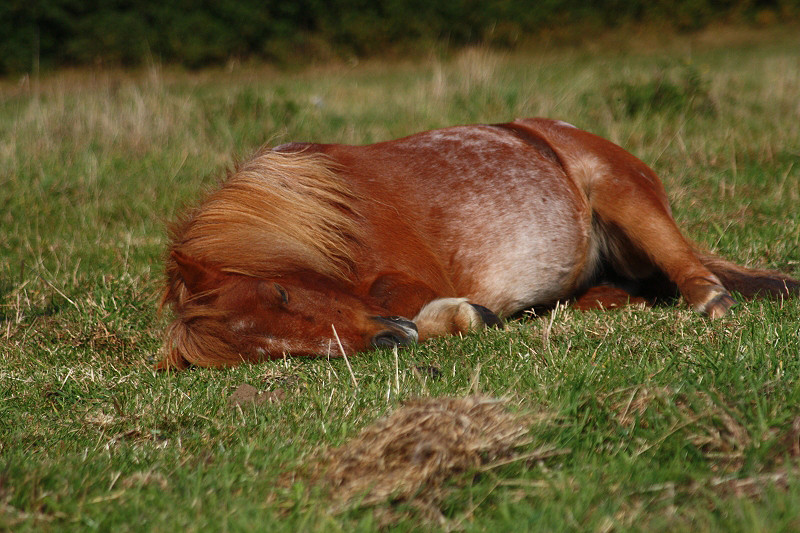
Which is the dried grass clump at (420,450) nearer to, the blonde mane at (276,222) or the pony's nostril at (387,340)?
the pony's nostril at (387,340)

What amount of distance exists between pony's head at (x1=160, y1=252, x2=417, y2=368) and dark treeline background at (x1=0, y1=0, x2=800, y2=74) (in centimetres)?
1636

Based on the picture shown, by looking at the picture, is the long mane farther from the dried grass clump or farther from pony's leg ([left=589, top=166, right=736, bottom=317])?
pony's leg ([left=589, top=166, right=736, bottom=317])

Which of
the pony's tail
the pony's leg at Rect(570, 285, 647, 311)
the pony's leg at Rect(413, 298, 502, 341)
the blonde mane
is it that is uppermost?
the blonde mane

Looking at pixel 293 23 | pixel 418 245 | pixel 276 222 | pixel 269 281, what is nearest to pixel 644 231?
pixel 418 245

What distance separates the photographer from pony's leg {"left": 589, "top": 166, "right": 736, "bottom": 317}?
3.99m

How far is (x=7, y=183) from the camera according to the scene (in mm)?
6562

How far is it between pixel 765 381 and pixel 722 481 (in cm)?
57

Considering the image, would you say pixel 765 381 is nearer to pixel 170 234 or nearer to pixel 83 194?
pixel 170 234

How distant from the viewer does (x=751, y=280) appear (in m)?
4.03

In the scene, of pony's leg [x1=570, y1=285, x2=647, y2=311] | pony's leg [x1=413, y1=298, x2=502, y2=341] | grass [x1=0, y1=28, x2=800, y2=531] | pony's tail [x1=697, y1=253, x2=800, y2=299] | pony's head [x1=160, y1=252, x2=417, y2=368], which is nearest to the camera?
grass [x1=0, y1=28, x2=800, y2=531]

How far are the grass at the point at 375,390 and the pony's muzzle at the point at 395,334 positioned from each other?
0.07 metres

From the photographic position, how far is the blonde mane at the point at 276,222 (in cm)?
344

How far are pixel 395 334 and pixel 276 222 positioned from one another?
78cm

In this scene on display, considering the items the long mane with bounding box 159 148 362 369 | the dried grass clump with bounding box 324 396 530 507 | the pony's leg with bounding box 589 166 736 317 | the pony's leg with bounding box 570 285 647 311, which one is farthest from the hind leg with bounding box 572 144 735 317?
the dried grass clump with bounding box 324 396 530 507
